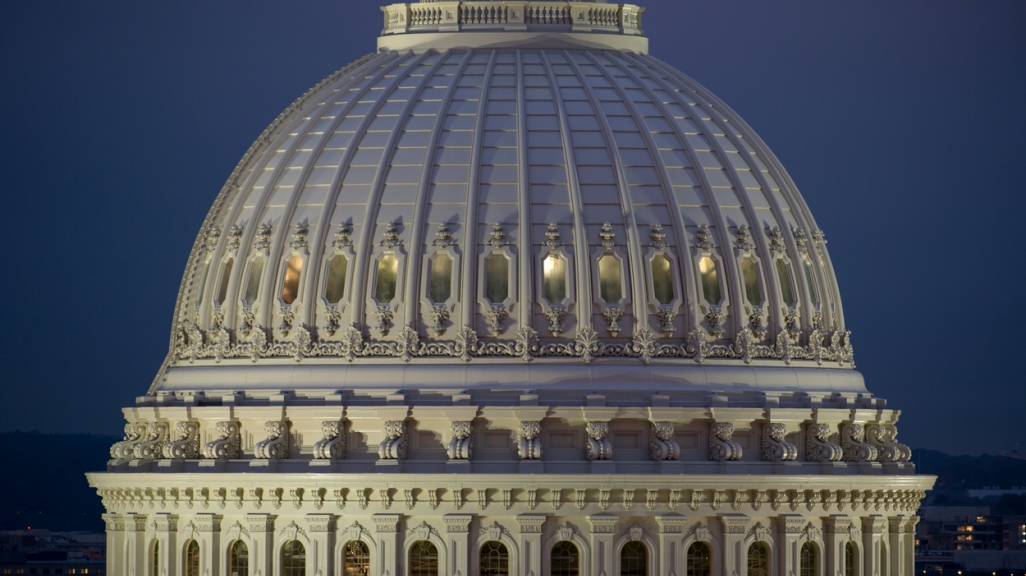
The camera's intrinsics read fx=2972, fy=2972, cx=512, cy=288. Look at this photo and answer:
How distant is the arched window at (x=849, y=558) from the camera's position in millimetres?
95062

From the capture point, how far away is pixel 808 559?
3716 inches

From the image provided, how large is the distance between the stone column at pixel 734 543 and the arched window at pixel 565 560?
4550 mm

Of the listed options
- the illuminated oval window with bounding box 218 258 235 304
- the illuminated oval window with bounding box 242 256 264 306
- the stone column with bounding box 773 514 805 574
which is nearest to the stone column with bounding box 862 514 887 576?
the stone column with bounding box 773 514 805 574

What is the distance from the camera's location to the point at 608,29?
331ft

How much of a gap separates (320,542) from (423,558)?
3.19 meters

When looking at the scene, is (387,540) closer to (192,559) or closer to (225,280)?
(192,559)

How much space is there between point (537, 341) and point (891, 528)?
1434 centimetres

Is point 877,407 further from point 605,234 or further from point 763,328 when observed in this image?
point 605,234

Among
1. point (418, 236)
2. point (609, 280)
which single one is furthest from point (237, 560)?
point (609, 280)

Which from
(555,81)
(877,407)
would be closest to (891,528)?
(877,407)

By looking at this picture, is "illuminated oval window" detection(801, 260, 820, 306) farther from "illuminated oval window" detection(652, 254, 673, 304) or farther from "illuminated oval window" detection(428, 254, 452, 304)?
"illuminated oval window" detection(428, 254, 452, 304)

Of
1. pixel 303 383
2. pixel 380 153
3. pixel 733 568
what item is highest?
pixel 380 153

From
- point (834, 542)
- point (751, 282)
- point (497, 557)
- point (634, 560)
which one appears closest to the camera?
point (497, 557)

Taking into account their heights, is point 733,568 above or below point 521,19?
below
